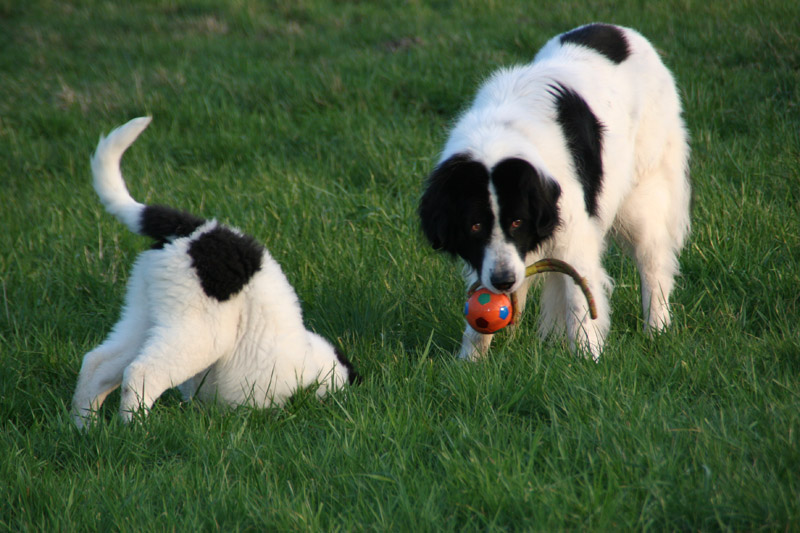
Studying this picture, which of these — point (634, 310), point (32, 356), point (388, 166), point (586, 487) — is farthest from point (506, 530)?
point (388, 166)

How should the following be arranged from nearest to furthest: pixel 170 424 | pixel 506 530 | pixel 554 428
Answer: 1. pixel 506 530
2. pixel 554 428
3. pixel 170 424

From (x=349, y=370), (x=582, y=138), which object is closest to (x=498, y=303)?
(x=349, y=370)

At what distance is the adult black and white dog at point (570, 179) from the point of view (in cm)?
329

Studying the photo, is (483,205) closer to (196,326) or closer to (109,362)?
(196,326)

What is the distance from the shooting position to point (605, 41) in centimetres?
423

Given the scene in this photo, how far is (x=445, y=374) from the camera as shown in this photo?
3.20 m

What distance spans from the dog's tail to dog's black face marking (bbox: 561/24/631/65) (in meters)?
2.39

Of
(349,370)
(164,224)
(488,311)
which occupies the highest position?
(164,224)

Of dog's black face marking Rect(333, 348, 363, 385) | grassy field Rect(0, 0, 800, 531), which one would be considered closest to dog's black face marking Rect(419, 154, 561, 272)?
grassy field Rect(0, 0, 800, 531)

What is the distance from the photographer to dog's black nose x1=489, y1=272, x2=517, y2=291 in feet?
10.6

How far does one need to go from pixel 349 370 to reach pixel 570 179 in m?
1.38

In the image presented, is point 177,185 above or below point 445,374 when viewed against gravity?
below

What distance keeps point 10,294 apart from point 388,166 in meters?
2.70

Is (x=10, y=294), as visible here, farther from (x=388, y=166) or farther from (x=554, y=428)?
(x=554, y=428)
